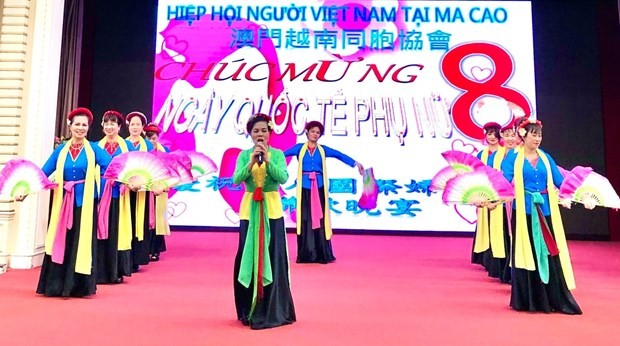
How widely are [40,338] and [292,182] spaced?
4549 millimetres

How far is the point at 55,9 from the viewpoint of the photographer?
13.7 feet

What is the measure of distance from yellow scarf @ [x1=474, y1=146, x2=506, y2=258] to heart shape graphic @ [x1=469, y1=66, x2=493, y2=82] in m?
2.60

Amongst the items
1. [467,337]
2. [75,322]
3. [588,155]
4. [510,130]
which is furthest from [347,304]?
[588,155]

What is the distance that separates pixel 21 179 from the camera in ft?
9.48

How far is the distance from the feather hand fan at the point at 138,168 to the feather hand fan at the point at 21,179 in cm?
38

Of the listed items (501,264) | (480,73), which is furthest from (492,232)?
(480,73)

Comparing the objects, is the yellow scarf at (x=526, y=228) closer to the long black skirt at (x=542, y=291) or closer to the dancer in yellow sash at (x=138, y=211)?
the long black skirt at (x=542, y=291)

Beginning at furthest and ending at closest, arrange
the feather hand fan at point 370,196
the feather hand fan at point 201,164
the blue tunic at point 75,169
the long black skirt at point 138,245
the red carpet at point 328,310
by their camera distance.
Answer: the feather hand fan at point 370,196 < the feather hand fan at point 201,164 < the long black skirt at point 138,245 < the blue tunic at point 75,169 < the red carpet at point 328,310

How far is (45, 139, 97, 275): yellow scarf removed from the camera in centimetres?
295

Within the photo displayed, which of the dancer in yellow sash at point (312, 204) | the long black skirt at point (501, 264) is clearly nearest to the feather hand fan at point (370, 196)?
the dancer in yellow sash at point (312, 204)

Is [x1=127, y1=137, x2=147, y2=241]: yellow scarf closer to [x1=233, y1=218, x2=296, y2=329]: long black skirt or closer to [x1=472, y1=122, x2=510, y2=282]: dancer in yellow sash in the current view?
[x1=233, y1=218, x2=296, y2=329]: long black skirt

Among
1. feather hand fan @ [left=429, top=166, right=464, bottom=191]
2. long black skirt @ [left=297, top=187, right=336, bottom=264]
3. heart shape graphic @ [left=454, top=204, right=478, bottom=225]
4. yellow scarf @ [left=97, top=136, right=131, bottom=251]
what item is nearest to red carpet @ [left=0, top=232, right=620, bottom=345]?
long black skirt @ [left=297, top=187, right=336, bottom=264]

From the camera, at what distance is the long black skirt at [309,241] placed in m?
4.48

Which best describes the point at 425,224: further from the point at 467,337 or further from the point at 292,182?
the point at 467,337
